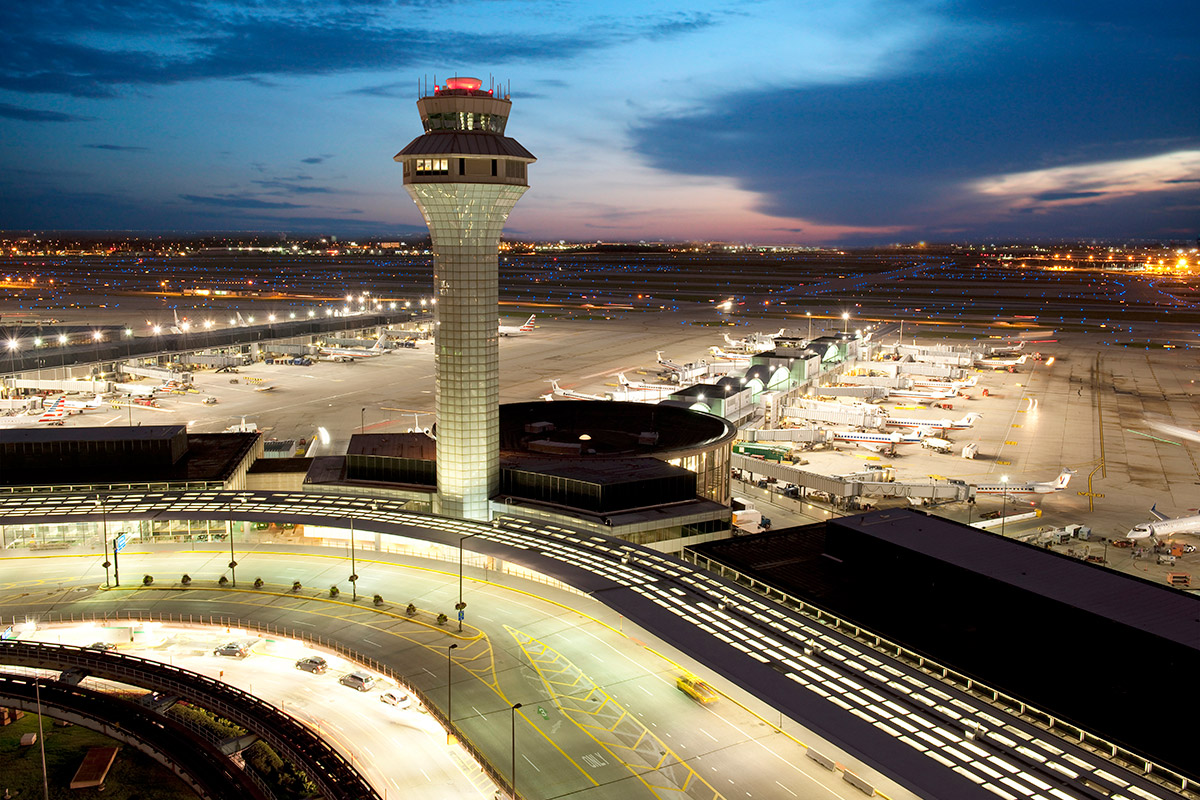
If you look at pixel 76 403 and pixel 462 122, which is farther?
pixel 76 403

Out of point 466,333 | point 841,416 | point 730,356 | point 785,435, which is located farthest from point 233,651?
point 730,356

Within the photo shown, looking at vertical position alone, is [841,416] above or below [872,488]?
above

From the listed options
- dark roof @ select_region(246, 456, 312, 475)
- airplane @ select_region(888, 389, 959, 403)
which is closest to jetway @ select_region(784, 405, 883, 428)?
airplane @ select_region(888, 389, 959, 403)

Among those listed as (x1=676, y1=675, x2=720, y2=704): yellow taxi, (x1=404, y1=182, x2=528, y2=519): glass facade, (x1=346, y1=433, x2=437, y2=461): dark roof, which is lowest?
(x1=676, y1=675, x2=720, y2=704): yellow taxi

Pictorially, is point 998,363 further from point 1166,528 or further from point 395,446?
point 395,446

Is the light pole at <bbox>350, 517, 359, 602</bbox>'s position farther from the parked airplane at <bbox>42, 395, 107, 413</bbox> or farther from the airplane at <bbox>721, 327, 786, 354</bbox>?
the airplane at <bbox>721, 327, 786, 354</bbox>

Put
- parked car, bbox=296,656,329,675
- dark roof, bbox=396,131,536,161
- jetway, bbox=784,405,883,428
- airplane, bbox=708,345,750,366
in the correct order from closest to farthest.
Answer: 1. parked car, bbox=296,656,329,675
2. dark roof, bbox=396,131,536,161
3. jetway, bbox=784,405,883,428
4. airplane, bbox=708,345,750,366

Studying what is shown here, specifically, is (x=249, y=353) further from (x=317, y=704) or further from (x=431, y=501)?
(x=317, y=704)
